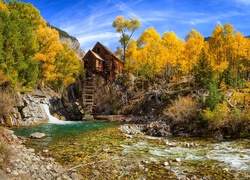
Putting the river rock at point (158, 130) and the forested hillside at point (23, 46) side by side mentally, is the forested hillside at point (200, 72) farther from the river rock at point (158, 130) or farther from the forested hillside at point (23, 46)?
the forested hillside at point (23, 46)

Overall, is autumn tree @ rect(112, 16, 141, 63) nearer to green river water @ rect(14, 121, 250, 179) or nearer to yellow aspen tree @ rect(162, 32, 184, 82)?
yellow aspen tree @ rect(162, 32, 184, 82)

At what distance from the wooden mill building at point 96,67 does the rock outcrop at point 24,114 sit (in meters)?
15.6

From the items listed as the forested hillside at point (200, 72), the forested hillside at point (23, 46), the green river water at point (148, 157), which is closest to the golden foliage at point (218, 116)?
the forested hillside at point (200, 72)

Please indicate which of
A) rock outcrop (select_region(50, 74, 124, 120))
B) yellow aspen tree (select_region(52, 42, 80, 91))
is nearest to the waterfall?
rock outcrop (select_region(50, 74, 124, 120))

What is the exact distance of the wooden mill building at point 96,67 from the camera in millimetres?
50062

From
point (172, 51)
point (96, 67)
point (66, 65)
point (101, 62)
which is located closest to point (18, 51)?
point (66, 65)

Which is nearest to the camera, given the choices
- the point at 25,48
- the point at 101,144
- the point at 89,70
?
the point at 101,144

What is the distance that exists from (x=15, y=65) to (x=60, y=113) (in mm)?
13887

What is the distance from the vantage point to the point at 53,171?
38.8ft

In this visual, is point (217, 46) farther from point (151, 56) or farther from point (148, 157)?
point (148, 157)

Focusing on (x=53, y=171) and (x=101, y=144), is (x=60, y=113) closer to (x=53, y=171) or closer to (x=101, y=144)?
(x=101, y=144)

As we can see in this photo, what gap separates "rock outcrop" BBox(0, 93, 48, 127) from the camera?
91.8 ft

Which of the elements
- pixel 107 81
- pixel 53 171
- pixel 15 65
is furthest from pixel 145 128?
pixel 107 81

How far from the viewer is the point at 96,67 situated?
5422 centimetres
